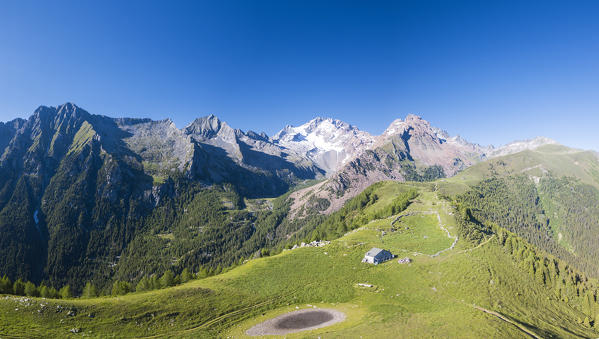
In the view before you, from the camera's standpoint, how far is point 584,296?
184ft

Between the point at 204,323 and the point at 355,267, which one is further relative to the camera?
the point at 355,267

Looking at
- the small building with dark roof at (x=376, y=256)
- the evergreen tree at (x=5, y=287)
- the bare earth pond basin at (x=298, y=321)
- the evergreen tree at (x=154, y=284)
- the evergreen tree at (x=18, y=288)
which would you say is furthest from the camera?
A: the evergreen tree at (x=154, y=284)

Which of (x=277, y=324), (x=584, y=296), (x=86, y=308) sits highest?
(x=86, y=308)

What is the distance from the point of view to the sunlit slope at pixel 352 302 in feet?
131

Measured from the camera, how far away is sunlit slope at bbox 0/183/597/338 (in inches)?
1576

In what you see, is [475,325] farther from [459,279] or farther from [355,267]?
[355,267]

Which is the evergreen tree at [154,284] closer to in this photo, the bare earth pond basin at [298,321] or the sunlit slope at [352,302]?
the sunlit slope at [352,302]

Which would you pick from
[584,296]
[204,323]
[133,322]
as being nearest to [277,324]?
[204,323]

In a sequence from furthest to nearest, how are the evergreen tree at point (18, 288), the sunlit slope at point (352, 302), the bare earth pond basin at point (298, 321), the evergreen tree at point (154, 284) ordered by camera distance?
the evergreen tree at point (154, 284)
the evergreen tree at point (18, 288)
the bare earth pond basin at point (298, 321)
the sunlit slope at point (352, 302)

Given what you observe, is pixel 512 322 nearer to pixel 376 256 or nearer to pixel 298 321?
pixel 376 256

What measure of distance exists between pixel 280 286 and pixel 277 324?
14077 mm

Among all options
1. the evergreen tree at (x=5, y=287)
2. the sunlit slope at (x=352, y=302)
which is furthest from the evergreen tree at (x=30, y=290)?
the sunlit slope at (x=352, y=302)

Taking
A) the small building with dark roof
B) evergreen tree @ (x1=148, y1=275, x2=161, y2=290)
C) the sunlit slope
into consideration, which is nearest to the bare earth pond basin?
the sunlit slope

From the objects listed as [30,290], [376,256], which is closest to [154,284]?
[30,290]
